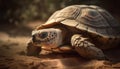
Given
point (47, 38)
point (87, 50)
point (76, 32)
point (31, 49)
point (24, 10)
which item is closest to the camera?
point (87, 50)

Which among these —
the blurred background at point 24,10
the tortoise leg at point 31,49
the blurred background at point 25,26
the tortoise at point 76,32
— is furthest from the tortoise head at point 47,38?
the blurred background at point 24,10

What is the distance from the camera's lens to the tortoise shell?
4.56 m

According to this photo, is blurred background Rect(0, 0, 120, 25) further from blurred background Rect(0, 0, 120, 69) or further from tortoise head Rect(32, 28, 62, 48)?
tortoise head Rect(32, 28, 62, 48)

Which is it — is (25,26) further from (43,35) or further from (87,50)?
(87,50)

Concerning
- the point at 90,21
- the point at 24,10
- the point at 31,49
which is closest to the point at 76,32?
the point at 90,21

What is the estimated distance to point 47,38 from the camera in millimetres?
4531

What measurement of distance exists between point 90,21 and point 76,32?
40 cm

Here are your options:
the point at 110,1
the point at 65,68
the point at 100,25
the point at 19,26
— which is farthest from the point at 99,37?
the point at 19,26

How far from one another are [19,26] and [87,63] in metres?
6.05

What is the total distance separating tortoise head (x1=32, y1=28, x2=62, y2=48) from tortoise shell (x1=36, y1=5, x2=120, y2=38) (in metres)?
0.34

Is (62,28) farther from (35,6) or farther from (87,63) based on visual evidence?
(35,6)

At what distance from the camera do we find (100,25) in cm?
474

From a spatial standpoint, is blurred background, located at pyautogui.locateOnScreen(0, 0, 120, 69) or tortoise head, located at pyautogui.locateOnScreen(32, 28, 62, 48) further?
tortoise head, located at pyautogui.locateOnScreen(32, 28, 62, 48)

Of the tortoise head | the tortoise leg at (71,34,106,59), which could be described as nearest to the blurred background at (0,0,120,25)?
the tortoise head
